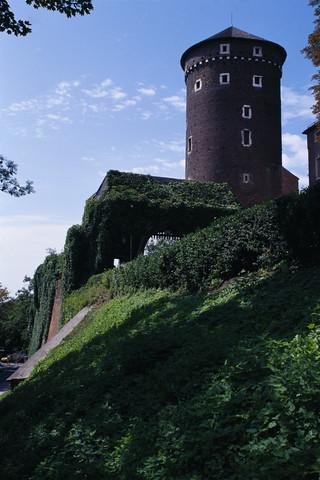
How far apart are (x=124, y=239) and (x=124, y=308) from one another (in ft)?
43.5

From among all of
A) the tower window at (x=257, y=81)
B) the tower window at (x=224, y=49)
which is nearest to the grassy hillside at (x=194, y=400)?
the tower window at (x=257, y=81)

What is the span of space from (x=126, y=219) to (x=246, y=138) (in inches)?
706

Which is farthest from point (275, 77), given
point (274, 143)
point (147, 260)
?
point (147, 260)

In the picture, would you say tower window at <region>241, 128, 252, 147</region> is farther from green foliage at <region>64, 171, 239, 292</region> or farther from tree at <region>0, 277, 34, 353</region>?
tree at <region>0, 277, 34, 353</region>

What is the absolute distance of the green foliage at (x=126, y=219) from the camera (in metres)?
29.6

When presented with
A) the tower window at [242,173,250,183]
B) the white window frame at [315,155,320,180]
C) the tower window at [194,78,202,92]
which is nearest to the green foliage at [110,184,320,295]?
the tower window at [242,173,250,183]

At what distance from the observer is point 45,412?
29.4 ft

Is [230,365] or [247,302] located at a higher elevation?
[247,302]

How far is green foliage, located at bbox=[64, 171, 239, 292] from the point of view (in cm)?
2962

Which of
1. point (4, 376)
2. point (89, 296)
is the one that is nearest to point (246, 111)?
point (89, 296)

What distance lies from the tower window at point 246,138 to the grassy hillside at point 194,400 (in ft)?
107

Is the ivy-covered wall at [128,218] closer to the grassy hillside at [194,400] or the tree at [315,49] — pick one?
the tree at [315,49]

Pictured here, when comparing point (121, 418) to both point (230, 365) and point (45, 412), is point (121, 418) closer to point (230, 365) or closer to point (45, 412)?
point (230, 365)

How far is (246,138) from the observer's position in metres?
43.5
